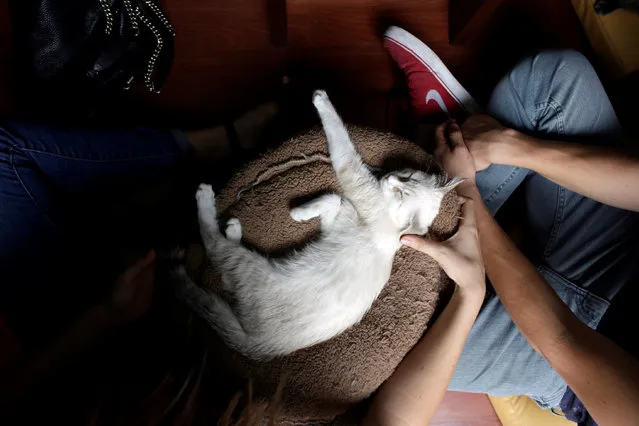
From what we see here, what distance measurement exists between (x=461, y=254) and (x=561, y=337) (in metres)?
0.24

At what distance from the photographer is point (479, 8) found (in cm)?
131

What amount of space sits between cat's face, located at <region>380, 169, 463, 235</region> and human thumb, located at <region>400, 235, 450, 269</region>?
0.07m

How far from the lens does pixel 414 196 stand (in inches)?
38.2

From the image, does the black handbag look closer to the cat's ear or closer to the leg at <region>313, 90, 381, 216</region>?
the leg at <region>313, 90, 381, 216</region>

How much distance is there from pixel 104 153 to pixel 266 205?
42cm

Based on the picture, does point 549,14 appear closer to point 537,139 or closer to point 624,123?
point 624,123

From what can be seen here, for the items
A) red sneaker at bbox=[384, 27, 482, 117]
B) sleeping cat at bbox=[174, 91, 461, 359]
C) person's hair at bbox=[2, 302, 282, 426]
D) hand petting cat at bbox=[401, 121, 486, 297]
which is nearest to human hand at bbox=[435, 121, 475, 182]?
hand petting cat at bbox=[401, 121, 486, 297]

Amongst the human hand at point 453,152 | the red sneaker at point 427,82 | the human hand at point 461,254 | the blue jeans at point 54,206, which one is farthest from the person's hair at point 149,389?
the red sneaker at point 427,82

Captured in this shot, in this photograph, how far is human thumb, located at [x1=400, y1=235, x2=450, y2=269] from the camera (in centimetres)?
93

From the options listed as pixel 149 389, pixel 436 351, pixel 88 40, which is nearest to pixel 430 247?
pixel 436 351

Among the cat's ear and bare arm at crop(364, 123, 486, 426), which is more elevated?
the cat's ear

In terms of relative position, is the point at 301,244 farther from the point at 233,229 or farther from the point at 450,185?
the point at 450,185

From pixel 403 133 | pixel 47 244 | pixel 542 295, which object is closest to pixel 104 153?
pixel 47 244

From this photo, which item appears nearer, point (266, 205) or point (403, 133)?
point (266, 205)
